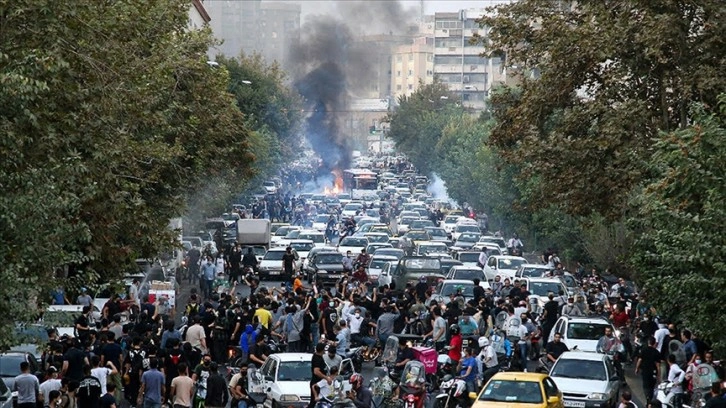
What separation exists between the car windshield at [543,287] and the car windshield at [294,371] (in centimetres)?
1602

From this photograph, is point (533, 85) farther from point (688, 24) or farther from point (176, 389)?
point (176, 389)

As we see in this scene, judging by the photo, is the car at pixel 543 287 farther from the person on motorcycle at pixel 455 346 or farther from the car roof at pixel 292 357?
the car roof at pixel 292 357

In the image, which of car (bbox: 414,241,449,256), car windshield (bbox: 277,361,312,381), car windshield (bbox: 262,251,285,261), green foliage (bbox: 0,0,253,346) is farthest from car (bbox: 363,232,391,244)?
car windshield (bbox: 277,361,312,381)

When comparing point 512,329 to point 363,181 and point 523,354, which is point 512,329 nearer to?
point 523,354

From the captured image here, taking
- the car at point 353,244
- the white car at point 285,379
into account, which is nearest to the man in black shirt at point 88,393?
the white car at point 285,379

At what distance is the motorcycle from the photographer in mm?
25438

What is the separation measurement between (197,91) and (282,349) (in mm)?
10165

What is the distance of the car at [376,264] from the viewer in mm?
49731

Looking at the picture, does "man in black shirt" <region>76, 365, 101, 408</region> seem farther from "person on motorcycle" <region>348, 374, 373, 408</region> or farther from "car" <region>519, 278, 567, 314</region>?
"car" <region>519, 278, 567, 314</region>

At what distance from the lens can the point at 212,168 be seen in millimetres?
48031

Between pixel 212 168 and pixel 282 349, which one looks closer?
pixel 282 349

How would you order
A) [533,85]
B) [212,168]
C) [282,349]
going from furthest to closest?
1. [212,168]
2. [533,85]
3. [282,349]

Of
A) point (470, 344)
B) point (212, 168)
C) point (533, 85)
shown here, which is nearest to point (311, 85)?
point (212, 168)

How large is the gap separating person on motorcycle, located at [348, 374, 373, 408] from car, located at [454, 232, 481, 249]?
3835 centimetres
